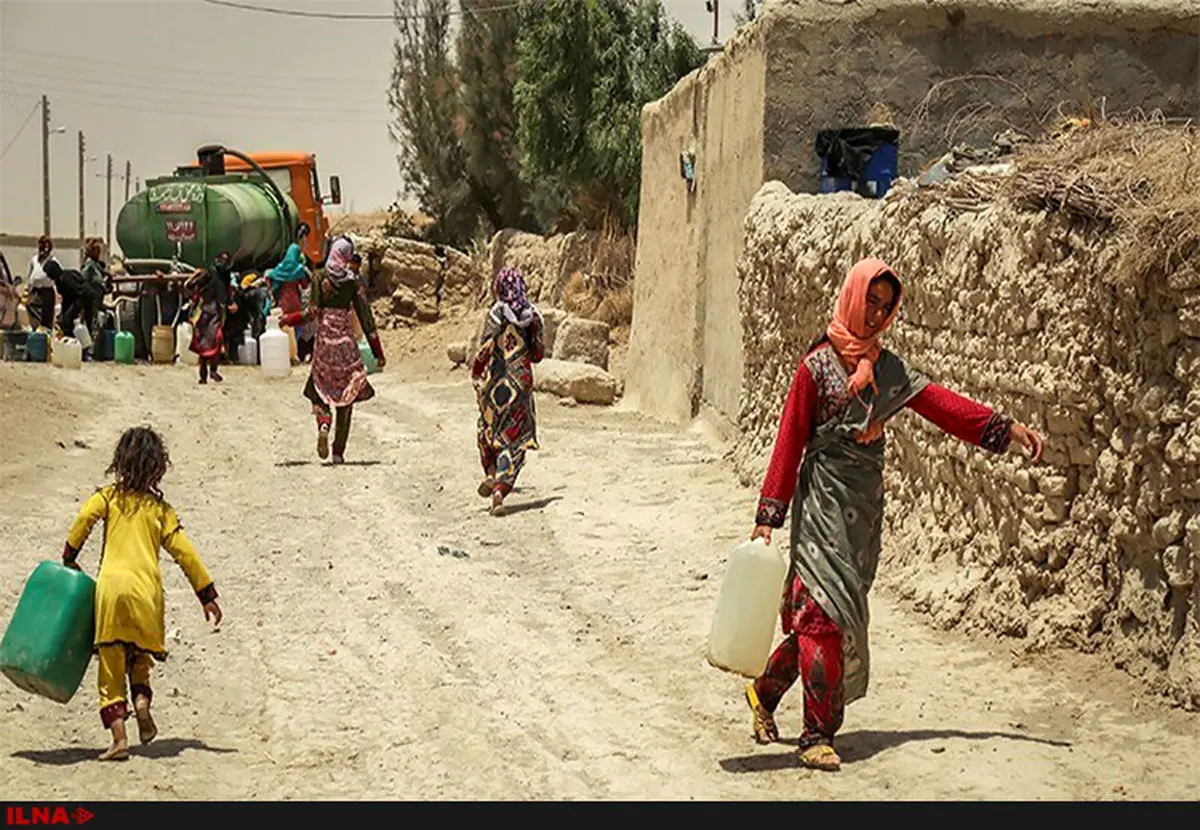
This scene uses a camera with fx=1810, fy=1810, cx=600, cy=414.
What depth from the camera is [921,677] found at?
702 cm

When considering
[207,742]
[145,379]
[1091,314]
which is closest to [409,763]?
[207,742]

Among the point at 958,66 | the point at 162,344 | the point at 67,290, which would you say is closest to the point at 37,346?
the point at 67,290

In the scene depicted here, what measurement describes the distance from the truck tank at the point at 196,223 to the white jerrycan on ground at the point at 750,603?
1831cm

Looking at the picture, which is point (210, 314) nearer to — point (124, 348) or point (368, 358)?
point (124, 348)

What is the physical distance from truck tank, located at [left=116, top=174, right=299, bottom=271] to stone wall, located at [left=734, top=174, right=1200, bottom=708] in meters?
14.9

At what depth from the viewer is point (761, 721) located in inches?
240

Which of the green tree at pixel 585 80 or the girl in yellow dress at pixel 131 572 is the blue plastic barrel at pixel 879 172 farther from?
the green tree at pixel 585 80

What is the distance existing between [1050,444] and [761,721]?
1.81 m

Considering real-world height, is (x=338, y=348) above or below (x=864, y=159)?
below

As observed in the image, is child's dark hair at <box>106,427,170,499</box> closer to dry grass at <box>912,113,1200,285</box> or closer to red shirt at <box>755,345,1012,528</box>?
red shirt at <box>755,345,1012,528</box>

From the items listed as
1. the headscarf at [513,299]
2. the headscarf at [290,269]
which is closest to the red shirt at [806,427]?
the headscarf at [513,299]

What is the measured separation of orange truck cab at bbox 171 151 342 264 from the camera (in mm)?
25984

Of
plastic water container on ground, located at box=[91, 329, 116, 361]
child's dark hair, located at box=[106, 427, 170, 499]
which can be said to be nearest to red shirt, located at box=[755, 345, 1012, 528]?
child's dark hair, located at box=[106, 427, 170, 499]
